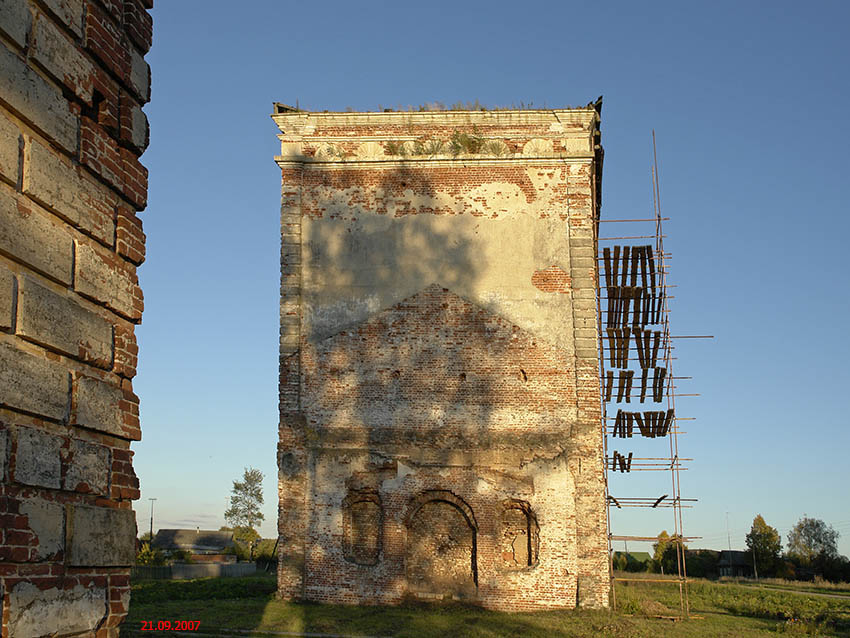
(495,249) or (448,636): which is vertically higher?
(495,249)

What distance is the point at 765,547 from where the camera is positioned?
48.2 metres

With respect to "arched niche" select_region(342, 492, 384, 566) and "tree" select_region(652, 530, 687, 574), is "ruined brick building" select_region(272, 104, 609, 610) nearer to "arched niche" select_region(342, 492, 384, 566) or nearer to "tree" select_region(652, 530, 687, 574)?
"arched niche" select_region(342, 492, 384, 566)

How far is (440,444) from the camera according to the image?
17.5m

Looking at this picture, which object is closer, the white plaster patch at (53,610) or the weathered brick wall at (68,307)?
the white plaster patch at (53,610)

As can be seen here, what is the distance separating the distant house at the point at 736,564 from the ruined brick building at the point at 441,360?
36692mm

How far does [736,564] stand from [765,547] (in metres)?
2.87

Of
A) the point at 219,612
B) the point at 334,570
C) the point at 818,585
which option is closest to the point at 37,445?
the point at 219,612

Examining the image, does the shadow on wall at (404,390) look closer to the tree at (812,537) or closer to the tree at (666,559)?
the tree at (666,559)

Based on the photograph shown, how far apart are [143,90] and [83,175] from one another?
1128 millimetres

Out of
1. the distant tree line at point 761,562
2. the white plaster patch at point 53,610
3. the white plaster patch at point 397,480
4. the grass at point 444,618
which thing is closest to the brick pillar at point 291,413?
the grass at point 444,618

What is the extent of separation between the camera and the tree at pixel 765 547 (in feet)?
154

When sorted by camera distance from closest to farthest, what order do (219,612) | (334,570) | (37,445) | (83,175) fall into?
(37,445)
(83,175)
(219,612)
(334,570)

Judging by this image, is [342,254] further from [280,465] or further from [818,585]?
[818,585]

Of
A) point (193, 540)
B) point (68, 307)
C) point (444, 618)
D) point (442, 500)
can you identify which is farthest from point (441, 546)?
point (193, 540)
